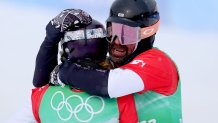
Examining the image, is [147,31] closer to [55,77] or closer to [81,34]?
[81,34]

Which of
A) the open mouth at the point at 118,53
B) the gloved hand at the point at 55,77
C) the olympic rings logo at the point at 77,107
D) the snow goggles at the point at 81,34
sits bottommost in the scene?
the olympic rings logo at the point at 77,107

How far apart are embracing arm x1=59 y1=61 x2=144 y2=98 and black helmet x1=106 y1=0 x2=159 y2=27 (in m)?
0.31

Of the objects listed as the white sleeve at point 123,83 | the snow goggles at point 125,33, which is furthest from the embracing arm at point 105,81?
the snow goggles at point 125,33

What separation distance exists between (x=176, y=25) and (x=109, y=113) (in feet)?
8.21

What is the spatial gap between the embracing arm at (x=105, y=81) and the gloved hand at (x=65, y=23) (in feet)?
0.64

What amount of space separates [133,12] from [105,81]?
45 cm

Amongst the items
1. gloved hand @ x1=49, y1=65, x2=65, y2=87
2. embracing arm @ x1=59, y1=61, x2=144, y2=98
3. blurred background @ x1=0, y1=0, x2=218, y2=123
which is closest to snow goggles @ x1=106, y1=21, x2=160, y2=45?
embracing arm @ x1=59, y1=61, x2=144, y2=98

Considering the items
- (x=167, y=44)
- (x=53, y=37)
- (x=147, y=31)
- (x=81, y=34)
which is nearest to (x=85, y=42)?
(x=81, y=34)

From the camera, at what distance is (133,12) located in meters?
3.16

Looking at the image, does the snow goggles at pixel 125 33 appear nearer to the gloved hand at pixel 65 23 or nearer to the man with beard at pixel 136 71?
the man with beard at pixel 136 71

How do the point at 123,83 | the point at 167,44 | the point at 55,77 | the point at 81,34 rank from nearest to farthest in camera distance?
1. the point at 123,83
2. the point at 81,34
3. the point at 55,77
4. the point at 167,44

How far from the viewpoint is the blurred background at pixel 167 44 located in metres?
4.67
